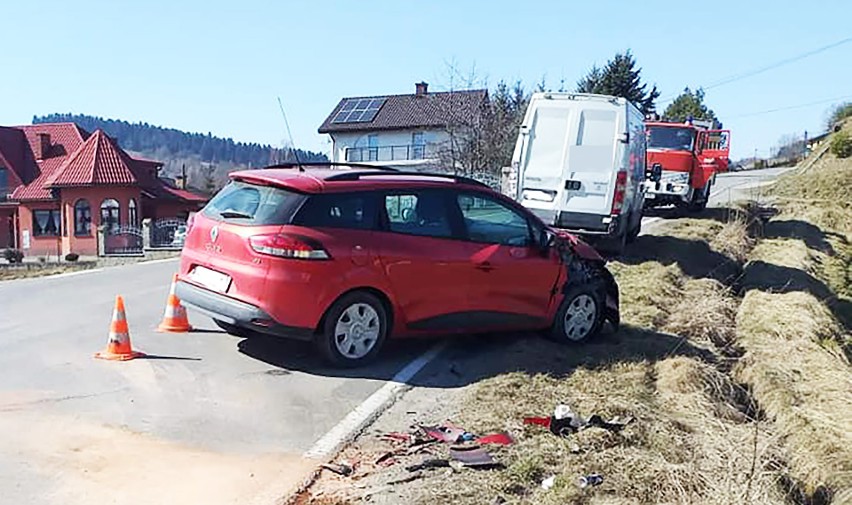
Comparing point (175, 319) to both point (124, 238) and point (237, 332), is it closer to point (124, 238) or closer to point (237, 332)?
point (237, 332)

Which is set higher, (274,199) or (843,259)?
(274,199)

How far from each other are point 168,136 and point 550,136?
183 m

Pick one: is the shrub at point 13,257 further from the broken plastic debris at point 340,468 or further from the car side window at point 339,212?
the broken plastic debris at point 340,468

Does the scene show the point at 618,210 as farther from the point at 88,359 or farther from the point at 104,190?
the point at 104,190

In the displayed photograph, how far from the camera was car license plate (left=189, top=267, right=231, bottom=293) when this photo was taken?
7.14m

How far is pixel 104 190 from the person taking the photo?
47.5 meters

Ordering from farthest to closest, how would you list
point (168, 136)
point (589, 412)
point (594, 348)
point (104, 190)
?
point (168, 136), point (104, 190), point (594, 348), point (589, 412)

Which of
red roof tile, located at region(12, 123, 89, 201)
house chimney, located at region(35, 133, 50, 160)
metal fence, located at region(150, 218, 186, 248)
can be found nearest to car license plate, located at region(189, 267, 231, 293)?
metal fence, located at region(150, 218, 186, 248)

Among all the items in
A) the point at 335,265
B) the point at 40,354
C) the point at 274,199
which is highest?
the point at 274,199

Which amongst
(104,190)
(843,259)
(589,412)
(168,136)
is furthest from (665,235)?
(168,136)

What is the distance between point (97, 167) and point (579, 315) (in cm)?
4491

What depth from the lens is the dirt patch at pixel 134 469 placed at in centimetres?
454

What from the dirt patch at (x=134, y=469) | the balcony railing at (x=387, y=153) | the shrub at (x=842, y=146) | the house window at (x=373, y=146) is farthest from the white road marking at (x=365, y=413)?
the house window at (x=373, y=146)

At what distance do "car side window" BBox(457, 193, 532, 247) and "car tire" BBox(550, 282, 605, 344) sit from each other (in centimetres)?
86
